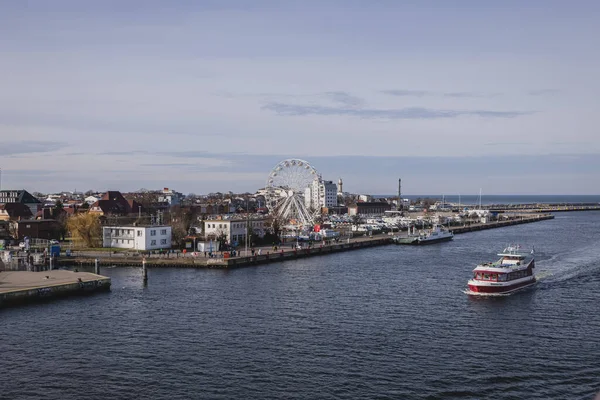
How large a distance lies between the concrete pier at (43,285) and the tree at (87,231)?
15982 mm

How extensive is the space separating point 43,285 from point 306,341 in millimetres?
16672

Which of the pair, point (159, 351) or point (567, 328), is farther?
point (567, 328)

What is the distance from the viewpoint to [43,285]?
3206 centimetres

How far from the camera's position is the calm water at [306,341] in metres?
18.1

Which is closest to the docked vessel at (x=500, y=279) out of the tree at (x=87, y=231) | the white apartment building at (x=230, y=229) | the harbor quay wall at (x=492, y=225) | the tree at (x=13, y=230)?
the white apartment building at (x=230, y=229)

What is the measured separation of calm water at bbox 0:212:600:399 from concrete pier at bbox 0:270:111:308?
130 cm

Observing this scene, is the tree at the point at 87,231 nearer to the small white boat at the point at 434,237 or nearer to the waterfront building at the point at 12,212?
the waterfront building at the point at 12,212

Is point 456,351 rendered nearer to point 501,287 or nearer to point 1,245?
point 501,287

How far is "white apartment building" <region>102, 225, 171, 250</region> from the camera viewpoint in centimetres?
5066

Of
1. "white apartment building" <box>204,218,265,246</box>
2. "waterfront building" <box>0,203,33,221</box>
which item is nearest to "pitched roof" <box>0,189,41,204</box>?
"waterfront building" <box>0,203,33,221</box>

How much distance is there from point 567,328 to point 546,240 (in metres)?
44.8

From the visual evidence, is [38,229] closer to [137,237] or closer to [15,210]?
[137,237]

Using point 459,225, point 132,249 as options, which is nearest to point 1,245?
point 132,249

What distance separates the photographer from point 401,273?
41250 millimetres
